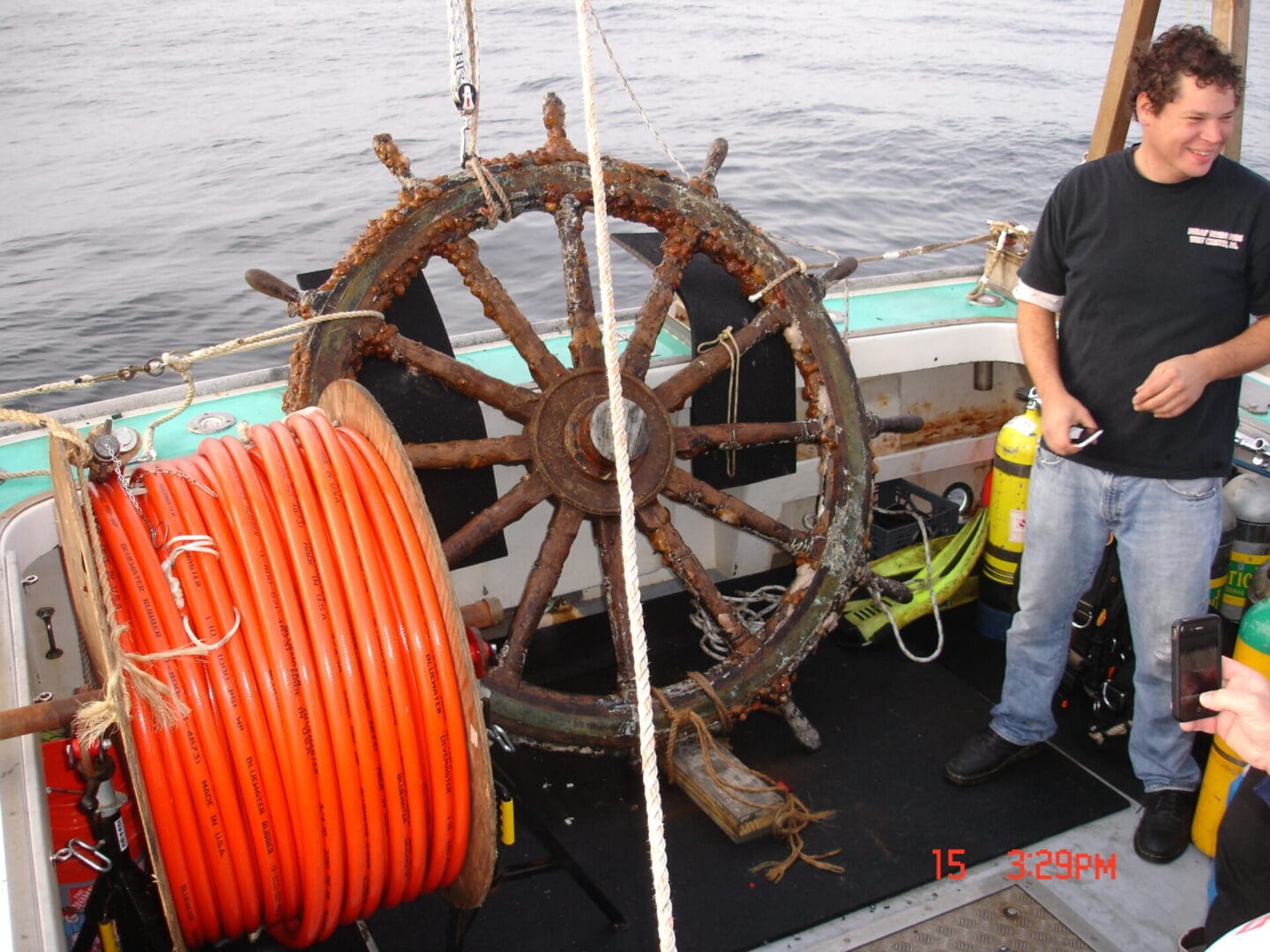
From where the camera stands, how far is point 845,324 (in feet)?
13.6

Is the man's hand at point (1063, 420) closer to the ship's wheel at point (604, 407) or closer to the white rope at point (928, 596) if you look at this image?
the ship's wheel at point (604, 407)

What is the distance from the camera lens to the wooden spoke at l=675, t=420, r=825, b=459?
3.47 meters

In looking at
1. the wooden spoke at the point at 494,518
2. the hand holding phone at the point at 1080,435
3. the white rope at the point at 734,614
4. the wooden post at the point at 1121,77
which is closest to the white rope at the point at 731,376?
the white rope at the point at 734,614

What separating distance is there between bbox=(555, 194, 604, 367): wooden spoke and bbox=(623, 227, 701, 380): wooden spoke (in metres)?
0.13

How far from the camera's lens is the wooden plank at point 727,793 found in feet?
9.99

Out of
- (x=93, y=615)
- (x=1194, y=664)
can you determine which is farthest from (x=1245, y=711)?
(x=93, y=615)

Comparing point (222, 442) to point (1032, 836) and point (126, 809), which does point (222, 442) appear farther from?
point (1032, 836)

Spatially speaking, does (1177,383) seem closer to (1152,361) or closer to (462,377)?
(1152,361)

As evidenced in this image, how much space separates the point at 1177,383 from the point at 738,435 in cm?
131

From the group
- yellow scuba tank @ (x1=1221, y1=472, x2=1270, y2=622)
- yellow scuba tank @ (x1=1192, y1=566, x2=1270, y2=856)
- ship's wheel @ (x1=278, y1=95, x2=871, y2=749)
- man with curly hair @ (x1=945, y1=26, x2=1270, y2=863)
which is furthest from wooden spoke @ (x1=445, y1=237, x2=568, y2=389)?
yellow scuba tank @ (x1=1221, y1=472, x2=1270, y2=622)

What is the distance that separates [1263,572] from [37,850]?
3.00 metres

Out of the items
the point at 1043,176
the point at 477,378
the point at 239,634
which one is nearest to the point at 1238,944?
the point at 239,634

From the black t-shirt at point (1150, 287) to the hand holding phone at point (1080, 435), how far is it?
0.15 ft

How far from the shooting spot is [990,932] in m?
2.79
